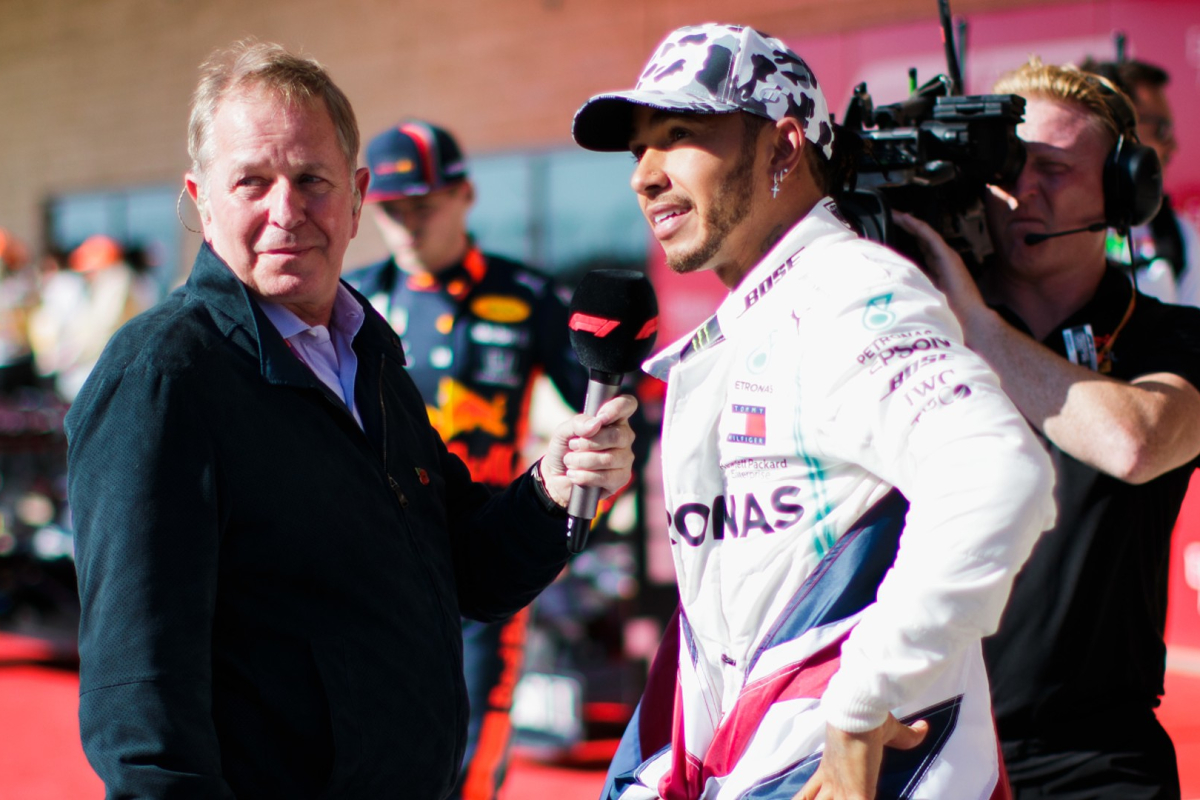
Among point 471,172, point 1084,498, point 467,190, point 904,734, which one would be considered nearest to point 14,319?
point 471,172

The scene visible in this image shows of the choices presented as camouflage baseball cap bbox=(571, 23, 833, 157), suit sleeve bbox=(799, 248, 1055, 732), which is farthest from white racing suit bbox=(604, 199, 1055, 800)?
camouflage baseball cap bbox=(571, 23, 833, 157)

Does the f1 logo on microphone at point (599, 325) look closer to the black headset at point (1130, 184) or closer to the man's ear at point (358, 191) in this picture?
the man's ear at point (358, 191)

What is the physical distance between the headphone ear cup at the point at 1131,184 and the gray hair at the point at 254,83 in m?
1.40

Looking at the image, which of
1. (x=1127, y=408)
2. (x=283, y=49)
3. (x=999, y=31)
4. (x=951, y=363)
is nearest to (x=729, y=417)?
(x=951, y=363)

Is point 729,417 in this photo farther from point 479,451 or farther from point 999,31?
point 999,31

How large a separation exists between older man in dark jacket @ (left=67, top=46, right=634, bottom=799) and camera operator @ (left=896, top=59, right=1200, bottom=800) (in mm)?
880

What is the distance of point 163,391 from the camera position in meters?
1.47

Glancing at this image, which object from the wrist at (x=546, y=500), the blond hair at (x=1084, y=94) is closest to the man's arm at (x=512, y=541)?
the wrist at (x=546, y=500)

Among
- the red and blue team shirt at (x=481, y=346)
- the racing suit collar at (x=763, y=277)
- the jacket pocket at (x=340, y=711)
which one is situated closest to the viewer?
the jacket pocket at (x=340, y=711)

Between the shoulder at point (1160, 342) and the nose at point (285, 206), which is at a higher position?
the nose at point (285, 206)

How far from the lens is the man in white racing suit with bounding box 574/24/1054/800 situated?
1.30m

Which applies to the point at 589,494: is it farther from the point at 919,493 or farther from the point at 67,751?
the point at 67,751

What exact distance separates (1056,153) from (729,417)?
994 millimetres

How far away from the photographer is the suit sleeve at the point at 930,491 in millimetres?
1278
